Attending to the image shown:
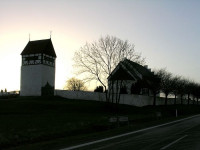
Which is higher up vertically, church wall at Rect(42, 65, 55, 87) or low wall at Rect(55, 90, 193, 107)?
church wall at Rect(42, 65, 55, 87)

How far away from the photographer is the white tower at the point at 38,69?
63.3 meters

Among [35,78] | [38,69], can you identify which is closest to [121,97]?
[38,69]

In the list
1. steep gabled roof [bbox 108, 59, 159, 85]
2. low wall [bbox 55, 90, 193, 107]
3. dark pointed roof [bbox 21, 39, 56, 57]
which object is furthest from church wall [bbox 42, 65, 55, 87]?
steep gabled roof [bbox 108, 59, 159, 85]

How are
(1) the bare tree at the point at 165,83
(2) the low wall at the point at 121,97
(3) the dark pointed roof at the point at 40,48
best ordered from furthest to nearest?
(3) the dark pointed roof at the point at 40,48
(1) the bare tree at the point at 165,83
(2) the low wall at the point at 121,97

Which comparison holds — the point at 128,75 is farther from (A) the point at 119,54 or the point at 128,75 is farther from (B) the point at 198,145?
(B) the point at 198,145

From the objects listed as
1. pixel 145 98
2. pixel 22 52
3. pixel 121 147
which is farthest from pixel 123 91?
pixel 121 147

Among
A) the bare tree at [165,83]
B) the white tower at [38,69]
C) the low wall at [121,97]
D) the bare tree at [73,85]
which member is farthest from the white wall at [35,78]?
the bare tree at [73,85]

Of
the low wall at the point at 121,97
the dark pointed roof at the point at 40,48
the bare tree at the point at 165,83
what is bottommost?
the low wall at the point at 121,97

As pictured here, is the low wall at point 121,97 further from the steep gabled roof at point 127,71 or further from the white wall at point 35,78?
the white wall at point 35,78

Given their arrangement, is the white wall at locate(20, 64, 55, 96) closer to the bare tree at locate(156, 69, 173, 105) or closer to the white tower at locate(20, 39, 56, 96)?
the white tower at locate(20, 39, 56, 96)

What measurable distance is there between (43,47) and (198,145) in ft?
188

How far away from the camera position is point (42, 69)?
63031 mm

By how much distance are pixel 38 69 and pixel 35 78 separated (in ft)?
7.90

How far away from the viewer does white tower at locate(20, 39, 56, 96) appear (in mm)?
63281
